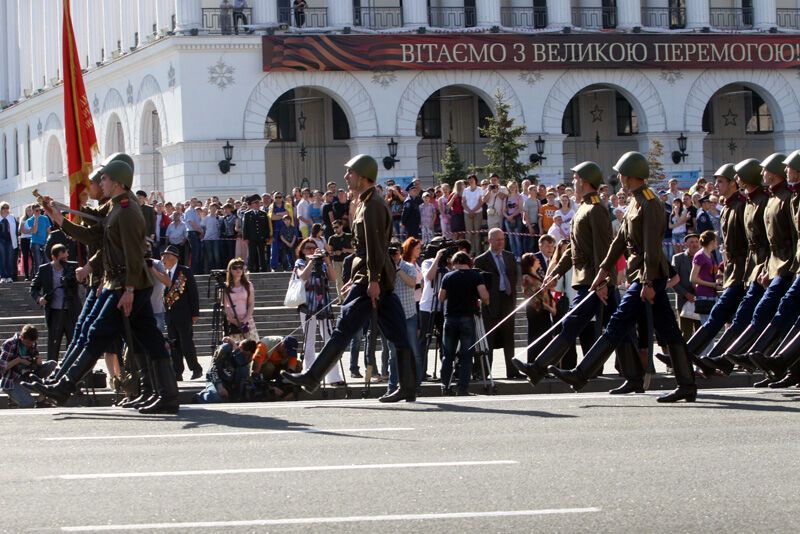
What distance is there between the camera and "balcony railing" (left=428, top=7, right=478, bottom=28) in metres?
52.1

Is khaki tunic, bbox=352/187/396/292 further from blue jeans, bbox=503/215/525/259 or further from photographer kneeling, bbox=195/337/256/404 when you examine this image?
blue jeans, bbox=503/215/525/259

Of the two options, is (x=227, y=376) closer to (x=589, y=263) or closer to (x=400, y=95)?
(x=589, y=263)

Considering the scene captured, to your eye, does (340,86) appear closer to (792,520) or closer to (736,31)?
(736,31)

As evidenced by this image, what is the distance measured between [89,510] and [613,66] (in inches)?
1716

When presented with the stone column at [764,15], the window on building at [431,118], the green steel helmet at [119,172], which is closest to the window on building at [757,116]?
the stone column at [764,15]

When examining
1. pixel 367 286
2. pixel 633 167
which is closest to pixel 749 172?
pixel 633 167

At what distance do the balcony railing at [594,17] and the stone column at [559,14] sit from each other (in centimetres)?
118

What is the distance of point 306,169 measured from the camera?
176 ft

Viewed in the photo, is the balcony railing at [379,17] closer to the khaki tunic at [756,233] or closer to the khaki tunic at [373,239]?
the khaki tunic at [756,233]

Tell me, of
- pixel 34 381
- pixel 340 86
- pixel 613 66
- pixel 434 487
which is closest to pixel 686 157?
pixel 613 66

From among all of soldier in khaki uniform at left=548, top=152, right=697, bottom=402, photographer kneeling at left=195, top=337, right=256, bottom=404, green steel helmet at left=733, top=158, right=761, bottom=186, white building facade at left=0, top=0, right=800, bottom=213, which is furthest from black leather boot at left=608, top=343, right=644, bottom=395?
white building facade at left=0, top=0, right=800, bottom=213

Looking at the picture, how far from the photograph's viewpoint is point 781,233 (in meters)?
15.6

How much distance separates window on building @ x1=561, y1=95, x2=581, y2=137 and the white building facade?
1.8 inches

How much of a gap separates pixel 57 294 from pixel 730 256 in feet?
32.7
